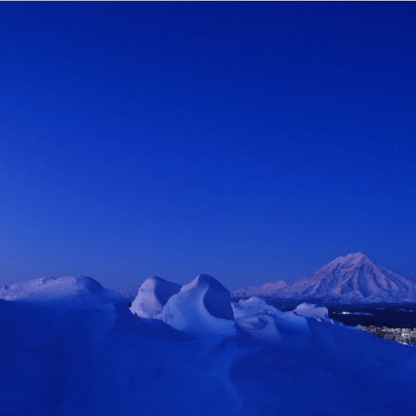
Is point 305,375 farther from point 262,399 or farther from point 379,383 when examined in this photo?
point 379,383

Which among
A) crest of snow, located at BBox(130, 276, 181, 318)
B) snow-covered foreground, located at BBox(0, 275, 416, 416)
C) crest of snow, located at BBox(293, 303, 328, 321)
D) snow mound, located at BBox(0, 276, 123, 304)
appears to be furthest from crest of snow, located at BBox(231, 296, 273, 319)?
snow mound, located at BBox(0, 276, 123, 304)

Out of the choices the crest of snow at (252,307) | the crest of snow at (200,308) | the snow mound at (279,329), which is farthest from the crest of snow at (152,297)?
the snow mound at (279,329)

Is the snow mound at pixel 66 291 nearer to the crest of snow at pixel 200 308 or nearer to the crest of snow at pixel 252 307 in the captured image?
the crest of snow at pixel 200 308

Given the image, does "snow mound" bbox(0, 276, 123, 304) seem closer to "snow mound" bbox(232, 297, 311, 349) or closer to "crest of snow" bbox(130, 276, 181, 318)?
"snow mound" bbox(232, 297, 311, 349)

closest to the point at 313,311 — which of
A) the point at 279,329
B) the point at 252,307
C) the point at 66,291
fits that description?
the point at 252,307

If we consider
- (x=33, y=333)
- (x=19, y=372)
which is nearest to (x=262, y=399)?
(x=19, y=372)

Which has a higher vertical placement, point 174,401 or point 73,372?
point 73,372
